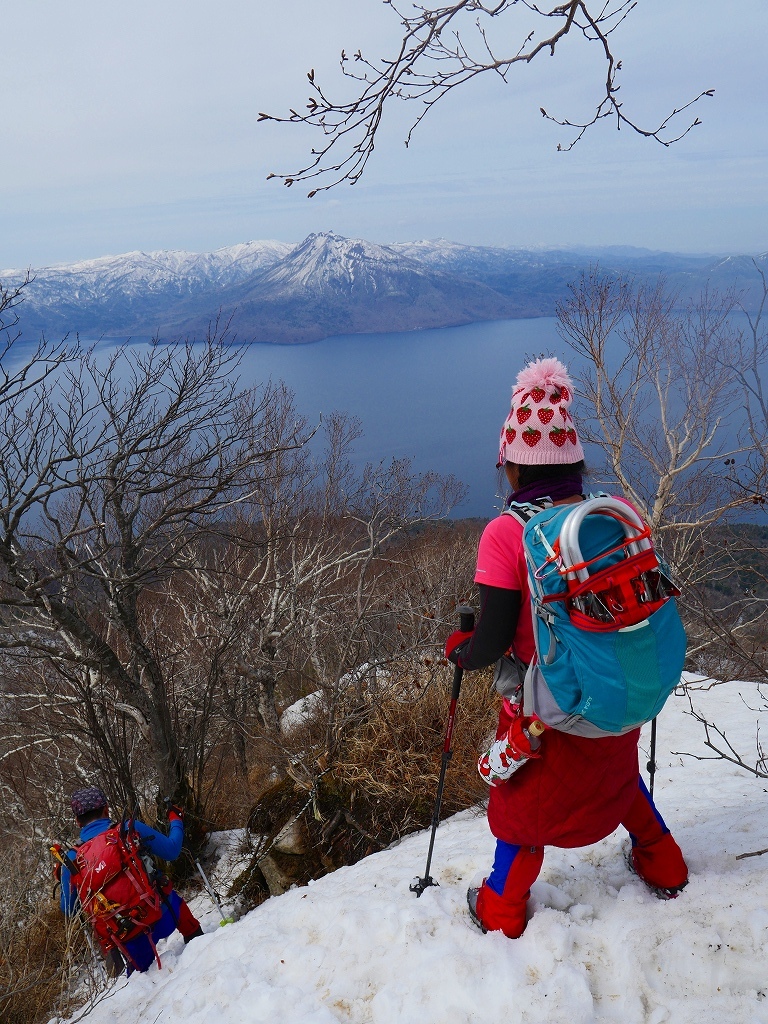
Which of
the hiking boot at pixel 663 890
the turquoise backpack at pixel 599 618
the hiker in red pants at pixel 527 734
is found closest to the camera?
the turquoise backpack at pixel 599 618

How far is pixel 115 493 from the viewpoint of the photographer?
21.2ft

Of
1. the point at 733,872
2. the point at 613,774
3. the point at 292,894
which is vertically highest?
the point at 613,774

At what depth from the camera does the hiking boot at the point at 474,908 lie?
98.6 inches

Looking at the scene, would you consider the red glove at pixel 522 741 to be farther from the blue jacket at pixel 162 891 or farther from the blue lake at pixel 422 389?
the blue lake at pixel 422 389

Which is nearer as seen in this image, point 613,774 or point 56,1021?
point 613,774

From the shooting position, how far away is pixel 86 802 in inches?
149

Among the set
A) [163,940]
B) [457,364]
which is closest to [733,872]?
[163,940]

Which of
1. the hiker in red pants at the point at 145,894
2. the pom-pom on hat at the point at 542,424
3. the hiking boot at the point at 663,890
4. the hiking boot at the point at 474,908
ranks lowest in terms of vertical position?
the hiker in red pants at the point at 145,894

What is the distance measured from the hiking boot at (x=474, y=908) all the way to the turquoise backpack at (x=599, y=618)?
1.16 meters

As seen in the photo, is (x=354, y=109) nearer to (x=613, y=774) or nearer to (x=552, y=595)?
(x=552, y=595)

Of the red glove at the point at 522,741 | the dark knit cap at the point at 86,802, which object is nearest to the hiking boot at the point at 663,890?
the red glove at the point at 522,741

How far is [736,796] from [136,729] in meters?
6.28

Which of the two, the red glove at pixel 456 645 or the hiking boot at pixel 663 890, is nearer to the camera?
the red glove at pixel 456 645

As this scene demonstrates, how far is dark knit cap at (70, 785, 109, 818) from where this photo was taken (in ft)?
12.4
